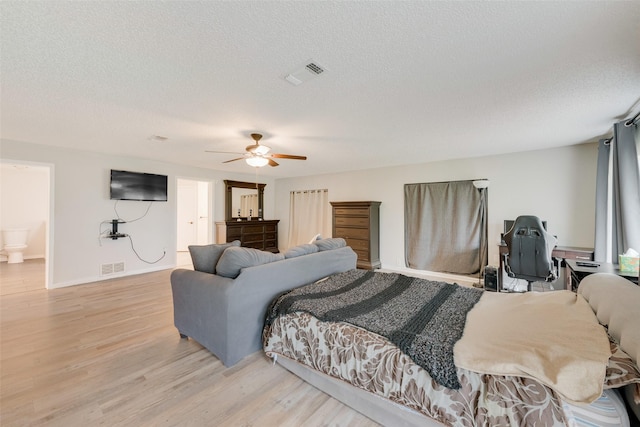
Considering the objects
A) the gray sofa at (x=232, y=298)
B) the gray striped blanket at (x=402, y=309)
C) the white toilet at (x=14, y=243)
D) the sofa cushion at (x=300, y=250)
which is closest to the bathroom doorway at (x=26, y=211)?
the white toilet at (x=14, y=243)

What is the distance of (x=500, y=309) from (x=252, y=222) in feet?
18.6

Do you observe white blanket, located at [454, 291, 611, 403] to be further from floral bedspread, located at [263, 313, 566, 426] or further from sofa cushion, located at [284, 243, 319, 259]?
sofa cushion, located at [284, 243, 319, 259]

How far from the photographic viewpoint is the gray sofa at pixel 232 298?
1.97m

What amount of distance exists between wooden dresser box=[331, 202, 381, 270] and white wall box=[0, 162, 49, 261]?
263 inches

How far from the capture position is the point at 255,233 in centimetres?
664

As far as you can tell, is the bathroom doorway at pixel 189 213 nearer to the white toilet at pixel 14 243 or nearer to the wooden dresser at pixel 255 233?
Answer: the wooden dresser at pixel 255 233

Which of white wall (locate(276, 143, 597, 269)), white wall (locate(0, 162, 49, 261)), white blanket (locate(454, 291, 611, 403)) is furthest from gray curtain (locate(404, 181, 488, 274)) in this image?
white wall (locate(0, 162, 49, 261))

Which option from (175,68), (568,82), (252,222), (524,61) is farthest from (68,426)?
(252,222)

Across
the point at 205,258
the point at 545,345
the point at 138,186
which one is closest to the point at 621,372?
the point at 545,345

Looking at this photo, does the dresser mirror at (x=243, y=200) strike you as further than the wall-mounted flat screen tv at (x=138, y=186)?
Yes

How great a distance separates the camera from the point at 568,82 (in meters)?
1.91

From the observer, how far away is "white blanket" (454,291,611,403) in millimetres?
994

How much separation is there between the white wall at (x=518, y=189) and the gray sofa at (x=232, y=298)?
3.44 meters

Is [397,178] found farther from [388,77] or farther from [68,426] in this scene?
[68,426]
